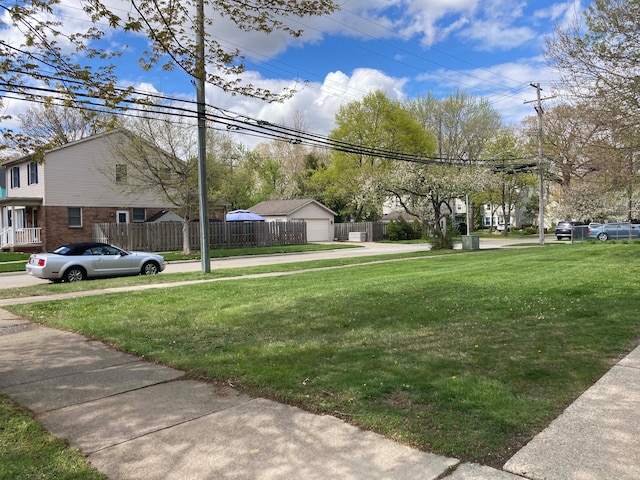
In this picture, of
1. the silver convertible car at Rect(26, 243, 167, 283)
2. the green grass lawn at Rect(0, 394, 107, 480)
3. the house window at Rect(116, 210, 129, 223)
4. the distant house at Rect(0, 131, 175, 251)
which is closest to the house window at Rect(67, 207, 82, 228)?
the distant house at Rect(0, 131, 175, 251)

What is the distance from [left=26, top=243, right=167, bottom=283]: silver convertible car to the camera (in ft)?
51.4

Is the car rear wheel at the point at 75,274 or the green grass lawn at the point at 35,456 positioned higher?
the car rear wheel at the point at 75,274

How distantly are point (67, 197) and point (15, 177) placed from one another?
6464 millimetres

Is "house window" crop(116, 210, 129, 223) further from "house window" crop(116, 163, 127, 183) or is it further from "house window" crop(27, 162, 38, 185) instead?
"house window" crop(27, 162, 38, 185)

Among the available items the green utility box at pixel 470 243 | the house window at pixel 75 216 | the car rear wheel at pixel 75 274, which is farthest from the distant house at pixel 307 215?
the car rear wheel at pixel 75 274

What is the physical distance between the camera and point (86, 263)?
16.4m

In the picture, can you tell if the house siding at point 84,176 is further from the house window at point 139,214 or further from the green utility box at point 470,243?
the green utility box at point 470,243

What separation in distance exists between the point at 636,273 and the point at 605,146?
5246 mm

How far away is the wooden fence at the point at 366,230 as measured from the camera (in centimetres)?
5025

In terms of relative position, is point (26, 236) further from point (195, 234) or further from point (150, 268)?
point (150, 268)

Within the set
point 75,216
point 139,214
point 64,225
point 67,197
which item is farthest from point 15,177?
point 139,214

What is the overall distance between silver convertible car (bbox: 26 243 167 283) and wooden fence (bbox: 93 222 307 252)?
13791 millimetres

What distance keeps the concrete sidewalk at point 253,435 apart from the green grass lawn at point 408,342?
188 millimetres

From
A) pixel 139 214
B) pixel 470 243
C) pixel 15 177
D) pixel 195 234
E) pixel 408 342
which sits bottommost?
pixel 408 342
